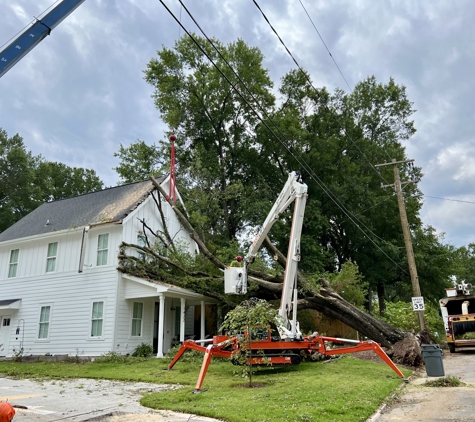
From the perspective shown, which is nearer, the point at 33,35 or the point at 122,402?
the point at 33,35

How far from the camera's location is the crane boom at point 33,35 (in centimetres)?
627

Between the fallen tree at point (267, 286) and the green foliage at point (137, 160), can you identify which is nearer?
the fallen tree at point (267, 286)

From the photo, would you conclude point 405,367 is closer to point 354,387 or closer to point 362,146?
point 354,387

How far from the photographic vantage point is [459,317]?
55.4ft

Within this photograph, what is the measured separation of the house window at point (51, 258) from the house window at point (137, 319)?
4515mm

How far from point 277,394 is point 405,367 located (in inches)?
272

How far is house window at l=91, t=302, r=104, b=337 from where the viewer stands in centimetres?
1652

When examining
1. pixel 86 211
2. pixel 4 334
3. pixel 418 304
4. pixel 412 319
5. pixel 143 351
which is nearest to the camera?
pixel 418 304

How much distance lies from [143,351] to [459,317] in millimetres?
12927

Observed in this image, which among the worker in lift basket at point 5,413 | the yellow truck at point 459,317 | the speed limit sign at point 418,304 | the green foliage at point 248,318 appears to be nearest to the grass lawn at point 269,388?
the green foliage at point 248,318

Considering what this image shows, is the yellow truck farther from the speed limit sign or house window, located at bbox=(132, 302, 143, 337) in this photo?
house window, located at bbox=(132, 302, 143, 337)

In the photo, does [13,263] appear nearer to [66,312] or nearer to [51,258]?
[51,258]

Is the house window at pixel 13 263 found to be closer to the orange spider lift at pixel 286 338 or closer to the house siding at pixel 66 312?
the house siding at pixel 66 312

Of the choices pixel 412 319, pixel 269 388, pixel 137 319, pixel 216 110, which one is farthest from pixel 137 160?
pixel 269 388
